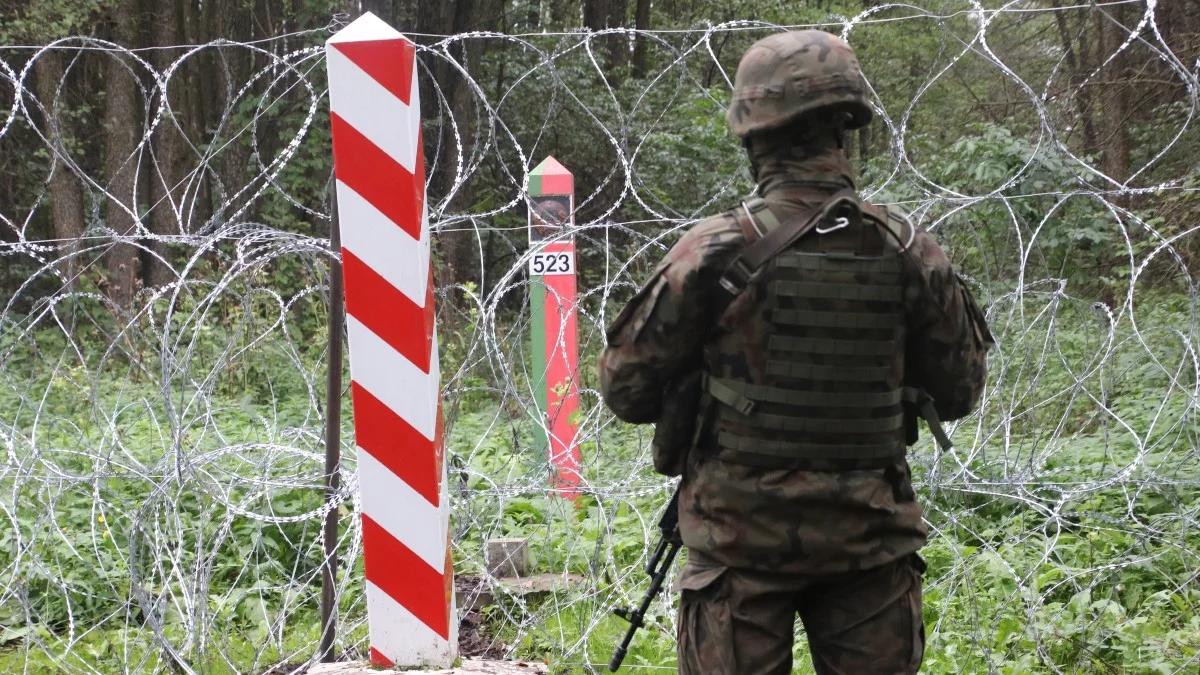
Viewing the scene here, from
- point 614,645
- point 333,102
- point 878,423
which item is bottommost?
point 614,645

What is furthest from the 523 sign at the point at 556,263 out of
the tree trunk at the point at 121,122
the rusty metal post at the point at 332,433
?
the tree trunk at the point at 121,122

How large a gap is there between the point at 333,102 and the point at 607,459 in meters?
3.00

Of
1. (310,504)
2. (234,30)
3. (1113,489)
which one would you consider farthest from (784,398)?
(234,30)

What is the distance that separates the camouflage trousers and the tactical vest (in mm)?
247

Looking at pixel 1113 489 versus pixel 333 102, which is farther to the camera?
pixel 1113 489

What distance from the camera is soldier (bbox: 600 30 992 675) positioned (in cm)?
228

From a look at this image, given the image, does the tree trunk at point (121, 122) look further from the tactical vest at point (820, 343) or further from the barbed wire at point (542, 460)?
the tactical vest at point (820, 343)

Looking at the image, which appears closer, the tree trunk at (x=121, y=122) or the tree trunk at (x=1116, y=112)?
the tree trunk at (x=1116, y=112)

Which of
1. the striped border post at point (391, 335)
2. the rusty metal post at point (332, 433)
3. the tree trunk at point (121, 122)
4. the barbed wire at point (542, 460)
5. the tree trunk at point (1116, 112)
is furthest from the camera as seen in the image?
the tree trunk at point (121, 122)

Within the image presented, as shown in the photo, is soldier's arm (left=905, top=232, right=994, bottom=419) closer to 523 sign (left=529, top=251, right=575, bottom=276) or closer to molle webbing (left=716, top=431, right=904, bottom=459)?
molle webbing (left=716, top=431, right=904, bottom=459)

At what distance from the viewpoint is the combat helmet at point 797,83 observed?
2266 millimetres

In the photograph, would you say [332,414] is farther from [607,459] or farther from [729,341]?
[607,459]

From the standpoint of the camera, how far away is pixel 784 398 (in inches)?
91.0

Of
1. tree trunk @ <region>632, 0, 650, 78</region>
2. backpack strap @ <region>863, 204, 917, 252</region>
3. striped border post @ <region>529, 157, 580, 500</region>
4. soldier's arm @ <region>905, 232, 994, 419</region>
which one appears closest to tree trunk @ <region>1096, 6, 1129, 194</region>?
striped border post @ <region>529, 157, 580, 500</region>
